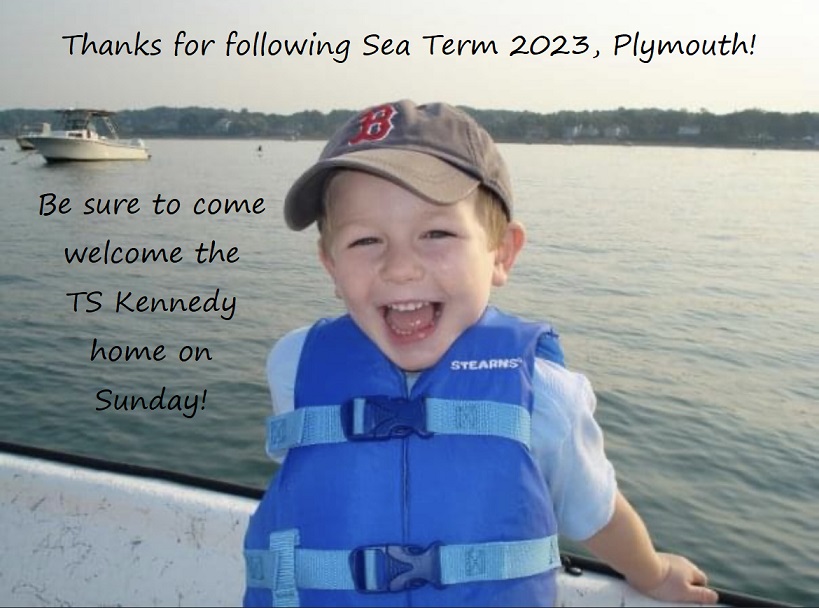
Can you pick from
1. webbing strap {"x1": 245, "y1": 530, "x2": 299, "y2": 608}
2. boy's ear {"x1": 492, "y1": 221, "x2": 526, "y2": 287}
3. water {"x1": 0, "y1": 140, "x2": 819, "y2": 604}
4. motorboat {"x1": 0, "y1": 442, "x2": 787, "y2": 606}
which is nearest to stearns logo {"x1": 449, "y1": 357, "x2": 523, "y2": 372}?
boy's ear {"x1": 492, "y1": 221, "x2": 526, "y2": 287}

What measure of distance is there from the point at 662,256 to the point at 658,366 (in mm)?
10321

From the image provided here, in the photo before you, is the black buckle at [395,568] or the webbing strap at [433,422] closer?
the black buckle at [395,568]

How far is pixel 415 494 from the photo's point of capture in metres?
1.84

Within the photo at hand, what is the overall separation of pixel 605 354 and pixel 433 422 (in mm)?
8800

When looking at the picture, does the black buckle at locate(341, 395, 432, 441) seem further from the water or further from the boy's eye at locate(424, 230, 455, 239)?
the water

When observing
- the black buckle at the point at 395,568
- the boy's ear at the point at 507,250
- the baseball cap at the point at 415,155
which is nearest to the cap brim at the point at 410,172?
the baseball cap at the point at 415,155

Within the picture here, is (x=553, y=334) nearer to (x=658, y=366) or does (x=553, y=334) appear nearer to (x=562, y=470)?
(x=562, y=470)

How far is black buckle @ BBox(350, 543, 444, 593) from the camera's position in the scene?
178 centimetres

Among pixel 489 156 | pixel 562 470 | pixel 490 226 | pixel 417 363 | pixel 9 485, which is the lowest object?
pixel 9 485

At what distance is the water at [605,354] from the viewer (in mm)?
6473

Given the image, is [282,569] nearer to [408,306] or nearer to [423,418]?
[423,418]

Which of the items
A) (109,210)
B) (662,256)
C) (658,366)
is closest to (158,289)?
(658,366)

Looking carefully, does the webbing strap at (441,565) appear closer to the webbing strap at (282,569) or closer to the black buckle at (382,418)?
the webbing strap at (282,569)

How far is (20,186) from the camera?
3638 cm
